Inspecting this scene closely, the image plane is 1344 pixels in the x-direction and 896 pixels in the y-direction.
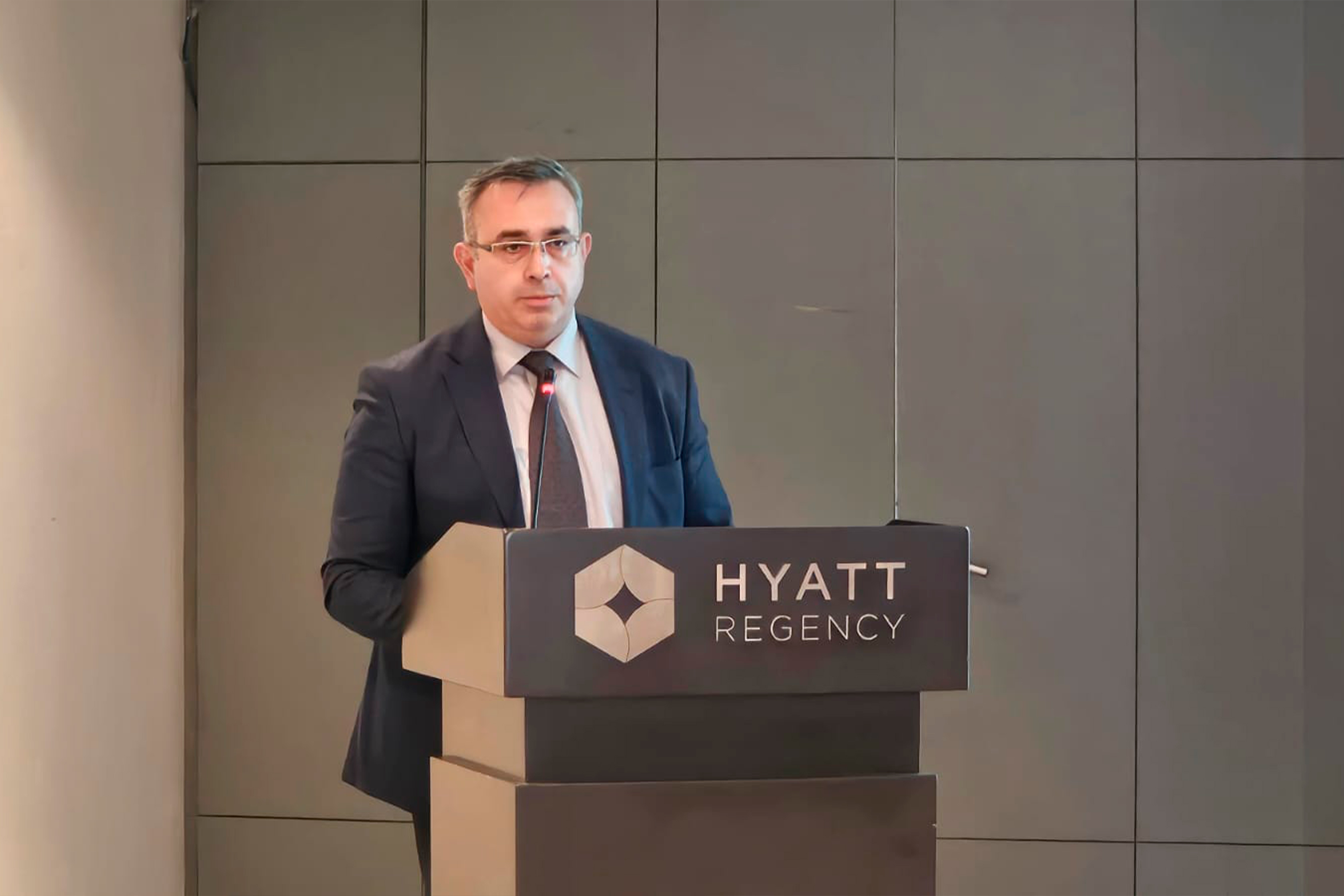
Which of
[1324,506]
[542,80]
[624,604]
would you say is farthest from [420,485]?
[1324,506]

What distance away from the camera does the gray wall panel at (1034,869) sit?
11.3 feet

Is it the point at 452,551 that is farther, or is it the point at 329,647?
the point at 329,647

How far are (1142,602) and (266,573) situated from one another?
2.23 m

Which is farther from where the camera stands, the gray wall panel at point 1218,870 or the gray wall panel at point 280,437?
the gray wall panel at point 280,437

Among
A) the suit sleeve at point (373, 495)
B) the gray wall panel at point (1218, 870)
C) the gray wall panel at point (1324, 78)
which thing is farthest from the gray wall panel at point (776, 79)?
→ the gray wall panel at point (1218, 870)

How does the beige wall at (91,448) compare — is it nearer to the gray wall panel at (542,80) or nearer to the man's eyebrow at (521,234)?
the gray wall panel at (542,80)

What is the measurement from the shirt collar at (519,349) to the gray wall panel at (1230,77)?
192 centimetres

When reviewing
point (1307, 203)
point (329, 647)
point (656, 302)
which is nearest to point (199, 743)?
point (329, 647)

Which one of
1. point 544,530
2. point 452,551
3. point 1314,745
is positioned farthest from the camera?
point 1314,745

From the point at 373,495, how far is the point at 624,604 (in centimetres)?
72

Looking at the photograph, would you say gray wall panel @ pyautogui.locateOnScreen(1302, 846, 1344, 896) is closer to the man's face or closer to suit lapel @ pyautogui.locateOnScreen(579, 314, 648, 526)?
suit lapel @ pyautogui.locateOnScreen(579, 314, 648, 526)

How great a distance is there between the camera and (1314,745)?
337 centimetres

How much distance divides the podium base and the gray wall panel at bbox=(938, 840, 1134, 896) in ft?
6.76

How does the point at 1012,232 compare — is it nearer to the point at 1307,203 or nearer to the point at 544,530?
the point at 1307,203
